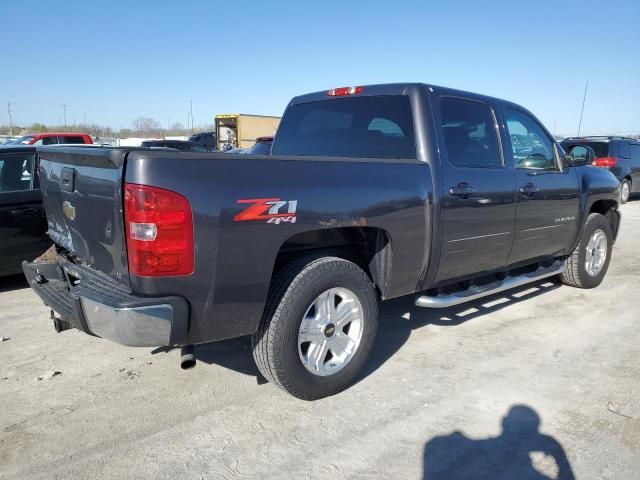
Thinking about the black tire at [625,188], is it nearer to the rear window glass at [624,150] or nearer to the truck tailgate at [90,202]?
the rear window glass at [624,150]

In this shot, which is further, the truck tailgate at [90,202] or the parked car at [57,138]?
the parked car at [57,138]

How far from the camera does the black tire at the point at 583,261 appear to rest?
5.48 m

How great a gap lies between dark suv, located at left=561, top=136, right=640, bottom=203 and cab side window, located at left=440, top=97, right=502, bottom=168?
1107cm

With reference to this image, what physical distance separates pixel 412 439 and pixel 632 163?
1552 centimetres

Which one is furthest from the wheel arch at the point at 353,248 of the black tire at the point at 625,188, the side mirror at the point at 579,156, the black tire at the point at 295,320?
the black tire at the point at 625,188

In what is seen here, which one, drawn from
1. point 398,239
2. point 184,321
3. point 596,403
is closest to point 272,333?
point 184,321

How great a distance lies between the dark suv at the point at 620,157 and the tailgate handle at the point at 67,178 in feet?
45.0

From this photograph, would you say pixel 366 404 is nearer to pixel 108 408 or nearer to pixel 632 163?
pixel 108 408

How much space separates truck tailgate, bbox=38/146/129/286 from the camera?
2416 mm

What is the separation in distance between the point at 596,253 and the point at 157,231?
17.3ft

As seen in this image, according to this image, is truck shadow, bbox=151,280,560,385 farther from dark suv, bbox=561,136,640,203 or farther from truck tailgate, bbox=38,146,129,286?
dark suv, bbox=561,136,640,203

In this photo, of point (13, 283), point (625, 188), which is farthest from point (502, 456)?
point (625, 188)

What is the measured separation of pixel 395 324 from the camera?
A: 14.8 feet

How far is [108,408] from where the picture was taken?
3031mm
